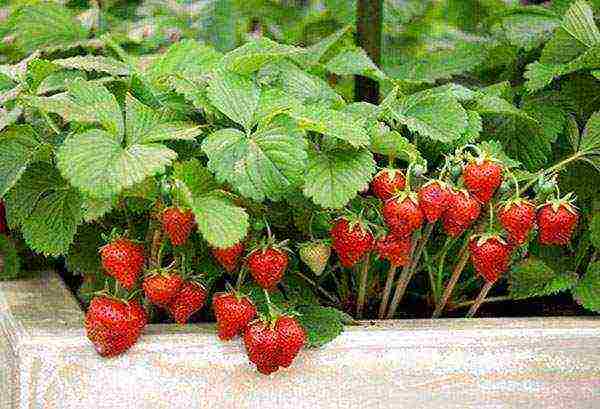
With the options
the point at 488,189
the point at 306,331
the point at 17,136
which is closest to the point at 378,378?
the point at 306,331

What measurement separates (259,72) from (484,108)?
259mm

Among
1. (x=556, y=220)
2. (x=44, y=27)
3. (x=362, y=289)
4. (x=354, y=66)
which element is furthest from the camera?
(x=44, y=27)

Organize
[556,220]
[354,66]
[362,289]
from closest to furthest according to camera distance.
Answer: [556,220] < [362,289] < [354,66]

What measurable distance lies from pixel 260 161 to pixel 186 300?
6.2 inches

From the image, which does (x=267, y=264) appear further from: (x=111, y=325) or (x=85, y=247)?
(x=85, y=247)

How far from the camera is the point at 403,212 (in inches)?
35.7

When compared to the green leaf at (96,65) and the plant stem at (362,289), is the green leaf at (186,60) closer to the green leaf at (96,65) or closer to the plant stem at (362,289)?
the green leaf at (96,65)

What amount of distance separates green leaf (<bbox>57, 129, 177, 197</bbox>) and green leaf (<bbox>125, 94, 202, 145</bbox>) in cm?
2

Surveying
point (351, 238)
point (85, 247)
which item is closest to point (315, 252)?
point (351, 238)

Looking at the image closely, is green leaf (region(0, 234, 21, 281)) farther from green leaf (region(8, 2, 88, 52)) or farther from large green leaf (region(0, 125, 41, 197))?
green leaf (region(8, 2, 88, 52))

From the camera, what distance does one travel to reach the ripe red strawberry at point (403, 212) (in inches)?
35.8

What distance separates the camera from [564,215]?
0.94 m

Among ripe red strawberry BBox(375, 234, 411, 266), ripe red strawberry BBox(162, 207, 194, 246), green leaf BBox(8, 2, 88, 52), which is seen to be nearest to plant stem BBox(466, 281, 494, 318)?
ripe red strawberry BBox(375, 234, 411, 266)

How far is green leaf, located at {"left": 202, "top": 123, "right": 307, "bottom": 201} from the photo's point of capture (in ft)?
2.82
